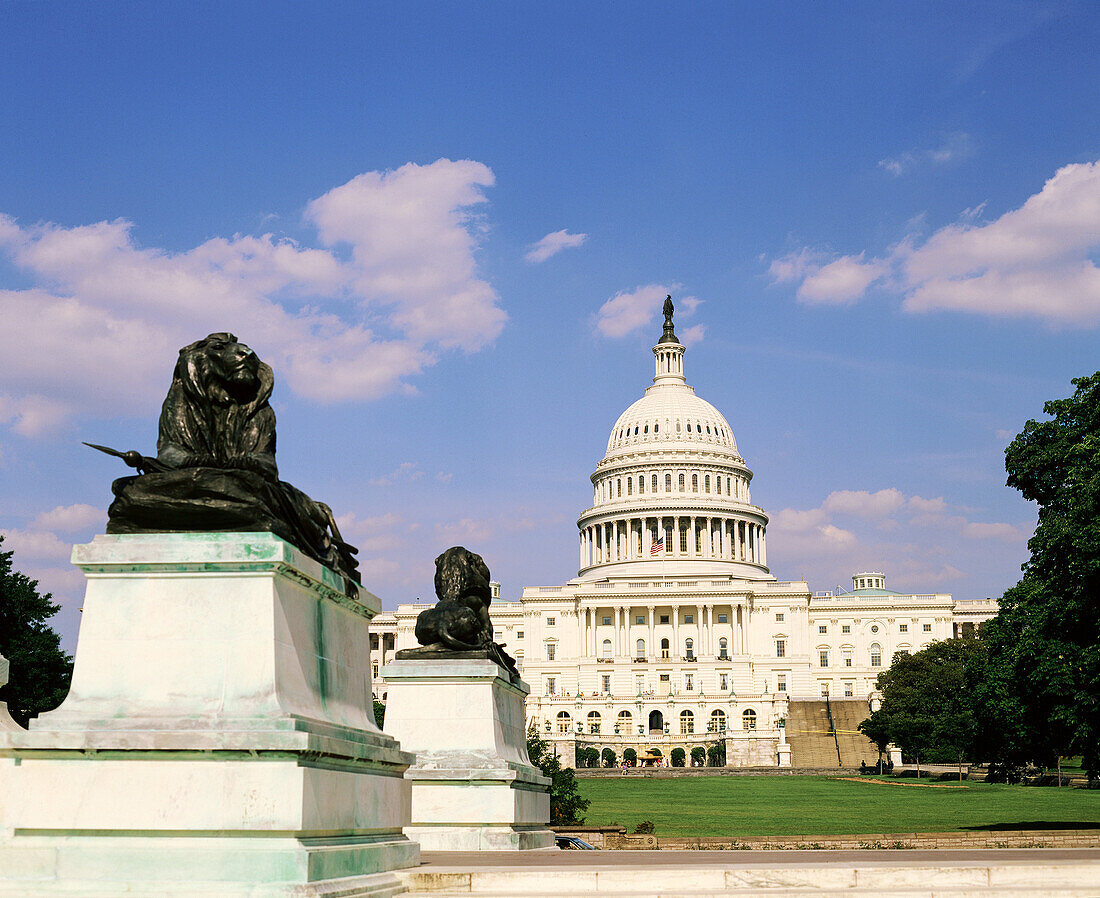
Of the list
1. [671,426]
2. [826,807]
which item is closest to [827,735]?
[671,426]

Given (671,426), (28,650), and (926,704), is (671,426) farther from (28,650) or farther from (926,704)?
(28,650)

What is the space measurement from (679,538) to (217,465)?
143m

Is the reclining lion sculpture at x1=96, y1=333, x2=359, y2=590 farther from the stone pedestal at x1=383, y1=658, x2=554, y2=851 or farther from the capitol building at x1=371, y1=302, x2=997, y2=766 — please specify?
the capitol building at x1=371, y1=302, x2=997, y2=766

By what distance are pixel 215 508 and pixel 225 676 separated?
1.21 meters

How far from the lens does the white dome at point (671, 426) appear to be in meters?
159

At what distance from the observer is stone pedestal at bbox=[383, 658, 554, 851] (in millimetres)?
15500

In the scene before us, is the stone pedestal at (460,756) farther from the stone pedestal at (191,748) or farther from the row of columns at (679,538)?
the row of columns at (679,538)

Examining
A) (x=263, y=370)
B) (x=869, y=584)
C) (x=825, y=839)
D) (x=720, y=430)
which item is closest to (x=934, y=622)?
(x=869, y=584)

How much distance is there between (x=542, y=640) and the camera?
144 m

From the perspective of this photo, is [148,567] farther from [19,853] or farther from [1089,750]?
[1089,750]

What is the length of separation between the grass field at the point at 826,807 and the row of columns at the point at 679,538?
7336 centimetres

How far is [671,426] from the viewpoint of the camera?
16050 centimetres

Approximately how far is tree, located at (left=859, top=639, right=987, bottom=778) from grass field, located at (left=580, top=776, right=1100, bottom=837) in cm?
785

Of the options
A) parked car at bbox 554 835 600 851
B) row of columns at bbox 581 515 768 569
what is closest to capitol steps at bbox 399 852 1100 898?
parked car at bbox 554 835 600 851
